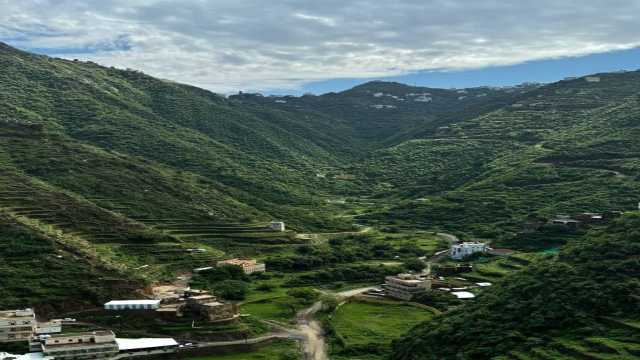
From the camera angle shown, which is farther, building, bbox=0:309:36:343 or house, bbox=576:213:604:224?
house, bbox=576:213:604:224

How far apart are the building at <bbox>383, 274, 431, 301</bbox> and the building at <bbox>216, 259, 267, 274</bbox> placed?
67.3 feet

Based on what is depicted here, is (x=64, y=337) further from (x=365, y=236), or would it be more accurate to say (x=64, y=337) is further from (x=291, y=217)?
(x=291, y=217)

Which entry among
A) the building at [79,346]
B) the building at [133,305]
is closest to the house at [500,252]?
the building at [133,305]

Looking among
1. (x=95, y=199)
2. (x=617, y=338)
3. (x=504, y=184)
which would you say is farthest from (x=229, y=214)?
(x=617, y=338)

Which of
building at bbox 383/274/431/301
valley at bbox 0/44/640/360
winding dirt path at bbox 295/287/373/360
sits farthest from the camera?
building at bbox 383/274/431/301

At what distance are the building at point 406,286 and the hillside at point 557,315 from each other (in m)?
21.1

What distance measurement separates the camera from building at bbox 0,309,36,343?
6962 centimetres

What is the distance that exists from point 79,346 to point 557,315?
43225 millimetres

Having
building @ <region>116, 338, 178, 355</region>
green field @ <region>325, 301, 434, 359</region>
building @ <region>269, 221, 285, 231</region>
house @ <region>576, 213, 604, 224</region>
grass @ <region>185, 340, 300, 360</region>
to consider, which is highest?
house @ <region>576, 213, 604, 224</region>

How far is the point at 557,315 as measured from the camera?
184ft

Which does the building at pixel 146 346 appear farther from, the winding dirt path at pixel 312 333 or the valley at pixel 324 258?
the winding dirt path at pixel 312 333

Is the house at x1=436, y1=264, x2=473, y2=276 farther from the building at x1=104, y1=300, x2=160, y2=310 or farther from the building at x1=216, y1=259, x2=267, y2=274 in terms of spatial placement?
the building at x1=104, y1=300, x2=160, y2=310

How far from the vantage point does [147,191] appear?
5335 inches

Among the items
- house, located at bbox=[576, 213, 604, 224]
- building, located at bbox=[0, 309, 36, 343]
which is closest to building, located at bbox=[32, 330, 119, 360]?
building, located at bbox=[0, 309, 36, 343]
